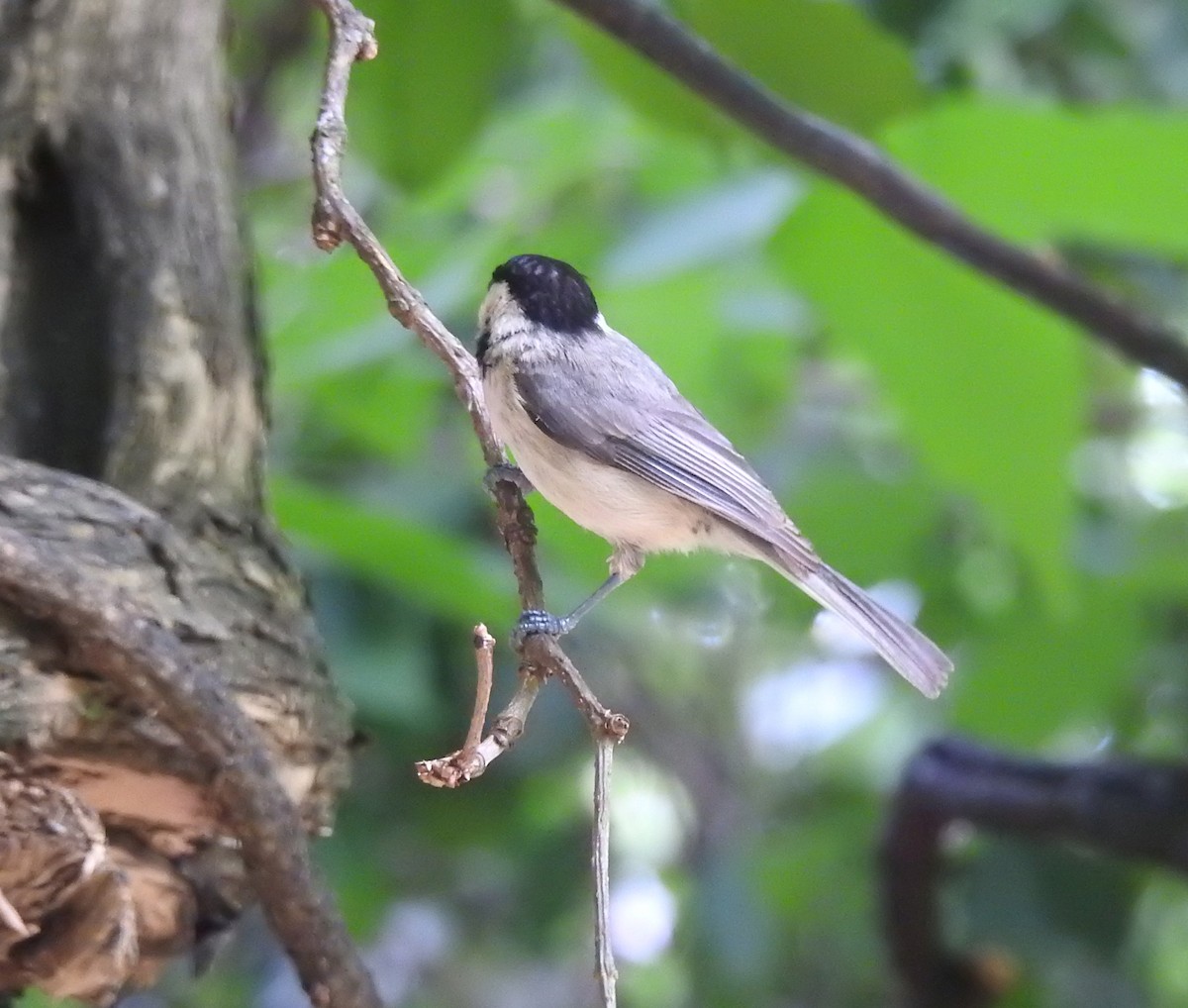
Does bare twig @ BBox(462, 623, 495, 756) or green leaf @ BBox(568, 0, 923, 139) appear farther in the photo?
green leaf @ BBox(568, 0, 923, 139)

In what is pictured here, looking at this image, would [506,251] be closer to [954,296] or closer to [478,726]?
[954,296]

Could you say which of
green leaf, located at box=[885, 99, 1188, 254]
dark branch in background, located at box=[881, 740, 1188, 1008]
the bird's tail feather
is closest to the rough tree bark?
the bird's tail feather

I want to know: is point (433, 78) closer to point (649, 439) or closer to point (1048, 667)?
point (649, 439)

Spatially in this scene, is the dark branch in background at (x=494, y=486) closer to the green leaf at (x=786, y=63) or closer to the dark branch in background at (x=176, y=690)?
the dark branch in background at (x=176, y=690)

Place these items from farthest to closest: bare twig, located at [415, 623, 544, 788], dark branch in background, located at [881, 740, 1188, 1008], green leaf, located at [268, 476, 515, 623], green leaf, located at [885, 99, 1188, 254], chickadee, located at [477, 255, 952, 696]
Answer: dark branch in background, located at [881, 740, 1188, 1008]
green leaf, located at [268, 476, 515, 623]
green leaf, located at [885, 99, 1188, 254]
chickadee, located at [477, 255, 952, 696]
bare twig, located at [415, 623, 544, 788]

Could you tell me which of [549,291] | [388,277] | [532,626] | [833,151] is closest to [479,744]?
[532,626]

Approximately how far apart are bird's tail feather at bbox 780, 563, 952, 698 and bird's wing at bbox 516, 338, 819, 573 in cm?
3

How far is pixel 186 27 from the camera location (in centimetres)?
142

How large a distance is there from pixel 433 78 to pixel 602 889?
117 cm

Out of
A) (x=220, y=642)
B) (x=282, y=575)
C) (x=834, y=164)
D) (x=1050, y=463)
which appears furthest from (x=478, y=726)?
(x=1050, y=463)

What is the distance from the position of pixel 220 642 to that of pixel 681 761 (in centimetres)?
206

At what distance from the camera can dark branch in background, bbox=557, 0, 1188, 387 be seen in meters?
1.44

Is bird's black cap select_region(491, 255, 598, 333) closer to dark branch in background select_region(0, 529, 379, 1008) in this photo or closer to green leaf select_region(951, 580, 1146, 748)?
dark branch in background select_region(0, 529, 379, 1008)

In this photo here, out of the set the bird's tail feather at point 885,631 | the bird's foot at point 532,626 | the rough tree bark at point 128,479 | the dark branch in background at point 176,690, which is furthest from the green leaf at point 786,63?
the dark branch in background at point 176,690
